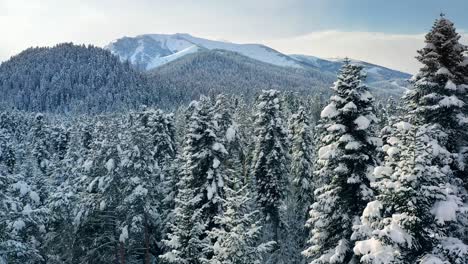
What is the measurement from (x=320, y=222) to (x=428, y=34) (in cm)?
862

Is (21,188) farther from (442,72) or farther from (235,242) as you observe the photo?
(442,72)

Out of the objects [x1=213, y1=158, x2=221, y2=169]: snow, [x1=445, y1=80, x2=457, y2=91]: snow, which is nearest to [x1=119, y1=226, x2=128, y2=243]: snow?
[x1=213, y1=158, x2=221, y2=169]: snow

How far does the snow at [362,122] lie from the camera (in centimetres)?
1761

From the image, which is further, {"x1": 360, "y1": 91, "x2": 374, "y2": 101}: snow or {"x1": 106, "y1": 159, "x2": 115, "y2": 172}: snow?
{"x1": 106, "y1": 159, "x2": 115, "y2": 172}: snow

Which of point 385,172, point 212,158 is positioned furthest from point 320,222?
point 212,158

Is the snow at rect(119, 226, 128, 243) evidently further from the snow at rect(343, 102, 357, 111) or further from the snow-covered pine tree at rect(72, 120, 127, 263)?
the snow at rect(343, 102, 357, 111)

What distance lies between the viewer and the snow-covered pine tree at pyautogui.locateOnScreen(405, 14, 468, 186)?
609 inches

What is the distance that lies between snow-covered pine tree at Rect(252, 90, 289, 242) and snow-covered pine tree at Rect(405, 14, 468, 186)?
69.9 ft

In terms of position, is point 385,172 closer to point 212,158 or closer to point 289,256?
point 212,158

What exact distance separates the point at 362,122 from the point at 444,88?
3310 millimetres

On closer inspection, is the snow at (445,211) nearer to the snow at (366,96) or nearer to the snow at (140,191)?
the snow at (366,96)

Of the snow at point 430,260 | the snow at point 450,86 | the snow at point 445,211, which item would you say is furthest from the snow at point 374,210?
the snow at point 450,86

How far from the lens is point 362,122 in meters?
17.7

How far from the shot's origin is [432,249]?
12430 millimetres
